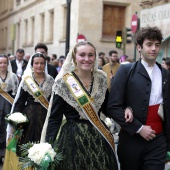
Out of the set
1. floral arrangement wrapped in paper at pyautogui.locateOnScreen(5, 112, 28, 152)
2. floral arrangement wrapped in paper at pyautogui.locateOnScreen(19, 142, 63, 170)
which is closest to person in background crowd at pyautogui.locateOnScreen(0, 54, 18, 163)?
floral arrangement wrapped in paper at pyautogui.locateOnScreen(5, 112, 28, 152)

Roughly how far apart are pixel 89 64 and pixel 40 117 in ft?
8.18

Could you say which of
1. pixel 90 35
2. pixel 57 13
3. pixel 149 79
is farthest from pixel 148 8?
pixel 149 79

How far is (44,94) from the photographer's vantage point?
648 centimetres

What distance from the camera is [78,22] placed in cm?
Result: 2428

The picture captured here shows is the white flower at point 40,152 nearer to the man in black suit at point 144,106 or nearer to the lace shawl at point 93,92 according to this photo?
the lace shawl at point 93,92

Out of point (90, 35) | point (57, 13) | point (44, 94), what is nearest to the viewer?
point (44, 94)

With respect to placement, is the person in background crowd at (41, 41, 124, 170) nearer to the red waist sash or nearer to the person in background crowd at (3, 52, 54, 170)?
the red waist sash

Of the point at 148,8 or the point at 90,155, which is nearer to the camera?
the point at 90,155

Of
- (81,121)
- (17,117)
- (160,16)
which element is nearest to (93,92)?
(81,121)

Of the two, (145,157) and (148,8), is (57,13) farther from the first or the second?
(145,157)

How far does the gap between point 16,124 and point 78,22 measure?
1841 centimetres

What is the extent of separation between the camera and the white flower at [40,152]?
398 centimetres

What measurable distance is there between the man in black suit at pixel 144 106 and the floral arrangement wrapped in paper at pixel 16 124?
2279mm

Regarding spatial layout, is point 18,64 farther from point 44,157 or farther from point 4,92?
point 44,157
